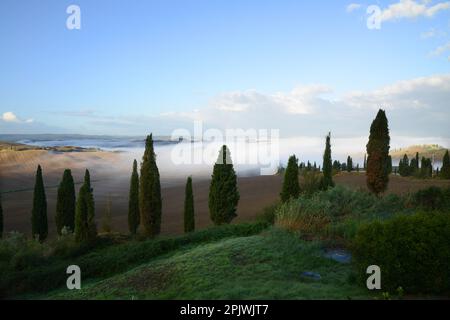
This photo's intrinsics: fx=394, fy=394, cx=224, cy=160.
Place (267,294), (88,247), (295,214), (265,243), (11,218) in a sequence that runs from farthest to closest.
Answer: (11,218), (88,247), (295,214), (265,243), (267,294)

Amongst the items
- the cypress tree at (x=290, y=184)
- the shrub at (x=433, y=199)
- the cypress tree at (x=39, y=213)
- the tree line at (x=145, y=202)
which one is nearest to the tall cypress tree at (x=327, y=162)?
the cypress tree at (x=290, y=184)

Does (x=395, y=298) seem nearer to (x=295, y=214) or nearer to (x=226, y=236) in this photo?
(x=295, y=214)

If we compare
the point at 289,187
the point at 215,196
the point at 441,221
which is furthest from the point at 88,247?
the point at 441,221

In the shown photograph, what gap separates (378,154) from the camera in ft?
79.7

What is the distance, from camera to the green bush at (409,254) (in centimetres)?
673

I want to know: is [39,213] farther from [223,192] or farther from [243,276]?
[243,276]

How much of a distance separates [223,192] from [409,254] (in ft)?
60.2

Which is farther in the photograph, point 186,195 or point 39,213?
point 39,213

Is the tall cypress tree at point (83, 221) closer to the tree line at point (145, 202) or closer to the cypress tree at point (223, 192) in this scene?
the tree line at point (145, 202)

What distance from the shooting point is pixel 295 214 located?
1162 centimetres

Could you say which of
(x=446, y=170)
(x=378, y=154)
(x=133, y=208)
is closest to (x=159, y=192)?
(x=133, y=208)

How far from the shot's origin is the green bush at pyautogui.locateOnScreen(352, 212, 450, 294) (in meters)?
6.73

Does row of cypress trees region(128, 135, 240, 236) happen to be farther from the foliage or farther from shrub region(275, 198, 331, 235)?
shrub region(275, 198, 331, 235)
